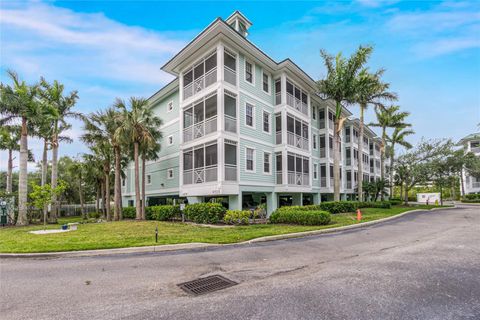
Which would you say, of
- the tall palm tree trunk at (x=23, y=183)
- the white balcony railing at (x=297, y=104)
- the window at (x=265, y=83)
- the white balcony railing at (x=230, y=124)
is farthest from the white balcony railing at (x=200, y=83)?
the tall palm tree trunk at (x=23, y=183)

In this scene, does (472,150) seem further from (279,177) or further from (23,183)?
(23,183)

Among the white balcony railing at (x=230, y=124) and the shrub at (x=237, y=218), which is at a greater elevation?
the white balcony railing at (x=230, y=124)

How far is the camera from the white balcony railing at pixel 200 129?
58.3 ft

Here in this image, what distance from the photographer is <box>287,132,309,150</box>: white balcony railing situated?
21734 mm

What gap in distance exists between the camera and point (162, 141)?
25.5 meters

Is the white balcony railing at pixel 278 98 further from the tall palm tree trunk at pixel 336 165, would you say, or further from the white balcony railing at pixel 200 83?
the white balcony railing at pixel 200 83

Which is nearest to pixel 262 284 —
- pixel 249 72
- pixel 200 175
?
pixel 200 175

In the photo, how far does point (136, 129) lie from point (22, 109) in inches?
360

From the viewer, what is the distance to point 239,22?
21266 mm

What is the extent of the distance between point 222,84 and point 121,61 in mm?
6226

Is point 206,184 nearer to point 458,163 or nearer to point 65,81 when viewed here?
point 65,81

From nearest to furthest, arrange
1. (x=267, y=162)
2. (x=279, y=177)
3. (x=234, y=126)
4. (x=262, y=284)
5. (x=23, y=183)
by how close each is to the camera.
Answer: (x=262, y=284)
(x=234, y=126)
(x=267, y=162)
(x=279, y=177)
(x=23, y=183)

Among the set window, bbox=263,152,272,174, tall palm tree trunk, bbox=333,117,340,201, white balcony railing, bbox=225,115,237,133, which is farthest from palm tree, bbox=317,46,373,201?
white balcony railing, bbox=225,115,237,133

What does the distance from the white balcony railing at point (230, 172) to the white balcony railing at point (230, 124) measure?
8.25ft
